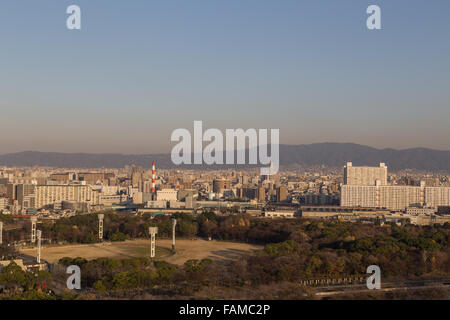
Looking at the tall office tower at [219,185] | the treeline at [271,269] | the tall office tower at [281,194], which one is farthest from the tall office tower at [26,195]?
the treeline at [271,269]

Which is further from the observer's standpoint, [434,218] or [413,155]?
[413,155]

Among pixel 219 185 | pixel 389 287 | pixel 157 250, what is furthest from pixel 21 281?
pixel 219 185

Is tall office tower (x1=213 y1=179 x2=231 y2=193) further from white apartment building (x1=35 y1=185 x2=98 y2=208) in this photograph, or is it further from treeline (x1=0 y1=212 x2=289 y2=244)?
treeline (x1=0 y1=212 x2=289 y2=244)

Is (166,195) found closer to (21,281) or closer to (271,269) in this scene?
(271,269)

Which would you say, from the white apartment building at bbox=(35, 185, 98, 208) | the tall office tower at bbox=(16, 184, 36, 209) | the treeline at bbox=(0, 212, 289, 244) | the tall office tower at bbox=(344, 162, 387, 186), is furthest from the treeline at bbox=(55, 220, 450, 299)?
the tall office tower at bbox=(344, 162, 387, 186)
